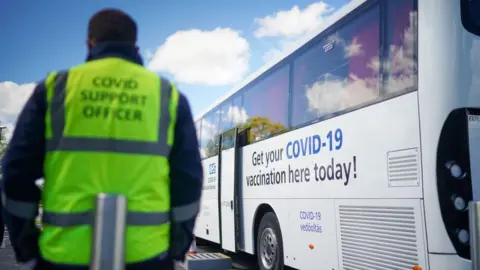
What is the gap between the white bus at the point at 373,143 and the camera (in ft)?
14.3

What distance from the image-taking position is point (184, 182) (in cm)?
217

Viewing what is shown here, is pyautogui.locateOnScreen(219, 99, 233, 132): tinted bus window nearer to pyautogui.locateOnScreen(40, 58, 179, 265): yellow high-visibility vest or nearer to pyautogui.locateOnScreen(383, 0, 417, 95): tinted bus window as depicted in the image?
pyautogui.locateOnScreen(383, 0, 417, 95): tinted bus window

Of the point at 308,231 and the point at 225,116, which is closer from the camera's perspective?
the point at 308,231

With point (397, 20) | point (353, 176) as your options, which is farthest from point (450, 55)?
point (353, 176)

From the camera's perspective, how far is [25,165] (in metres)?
1.98

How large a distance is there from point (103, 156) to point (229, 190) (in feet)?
26.6

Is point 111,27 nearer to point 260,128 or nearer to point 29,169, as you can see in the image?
point 29,169

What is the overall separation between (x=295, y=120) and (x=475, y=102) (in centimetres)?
318

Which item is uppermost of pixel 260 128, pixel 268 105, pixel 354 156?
pixel 268 105

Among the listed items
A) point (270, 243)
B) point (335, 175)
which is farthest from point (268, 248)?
point (335, 175)

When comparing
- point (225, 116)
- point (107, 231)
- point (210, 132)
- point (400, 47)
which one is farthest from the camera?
point (210, 132)

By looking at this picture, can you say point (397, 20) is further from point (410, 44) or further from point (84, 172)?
point (84, 172)

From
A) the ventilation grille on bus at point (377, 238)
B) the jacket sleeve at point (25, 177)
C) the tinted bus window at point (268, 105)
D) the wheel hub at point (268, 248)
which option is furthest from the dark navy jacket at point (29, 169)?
the wheel hub at point (268, 248)

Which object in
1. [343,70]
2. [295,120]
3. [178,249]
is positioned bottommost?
[178,249]
